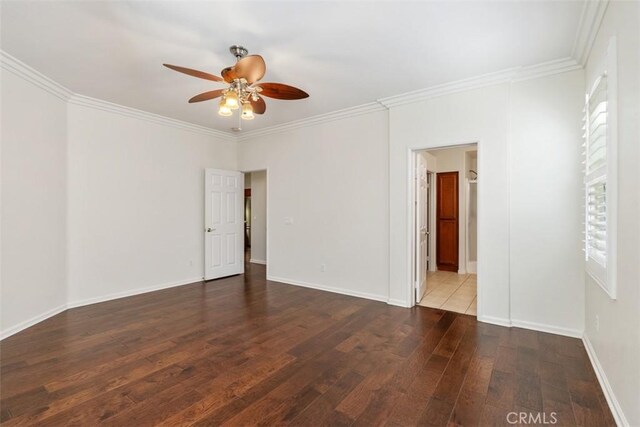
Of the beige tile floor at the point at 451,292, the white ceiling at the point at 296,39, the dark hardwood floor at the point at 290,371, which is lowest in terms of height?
the dark hardwood floor at the point at 290,371

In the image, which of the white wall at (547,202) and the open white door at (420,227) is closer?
the white wall at (547,202)

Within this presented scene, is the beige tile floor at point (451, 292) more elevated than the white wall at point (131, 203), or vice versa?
the white wall at point (131, 203)

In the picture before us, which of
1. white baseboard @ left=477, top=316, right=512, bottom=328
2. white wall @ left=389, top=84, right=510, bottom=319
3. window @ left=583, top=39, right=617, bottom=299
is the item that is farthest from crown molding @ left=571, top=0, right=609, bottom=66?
white baseboard @ left=477, top=316, right=512, bottom=328

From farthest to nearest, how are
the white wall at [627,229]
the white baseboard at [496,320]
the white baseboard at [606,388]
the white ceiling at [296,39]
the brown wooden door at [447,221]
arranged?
the brown wooden door at [447,221] → the white baseboard at [496,320] → the white ceiling at [296,39] → the white baseboard at [606,388] → the white wall at [627,229]

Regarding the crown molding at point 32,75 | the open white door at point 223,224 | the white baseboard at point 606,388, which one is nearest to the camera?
the white baseboard at point 606,388

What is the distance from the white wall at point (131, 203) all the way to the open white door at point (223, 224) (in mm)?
181

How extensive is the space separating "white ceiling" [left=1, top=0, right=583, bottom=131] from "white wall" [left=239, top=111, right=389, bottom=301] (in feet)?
3.28

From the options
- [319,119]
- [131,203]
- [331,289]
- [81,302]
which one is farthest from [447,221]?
[81,302]

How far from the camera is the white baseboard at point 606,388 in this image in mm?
1816

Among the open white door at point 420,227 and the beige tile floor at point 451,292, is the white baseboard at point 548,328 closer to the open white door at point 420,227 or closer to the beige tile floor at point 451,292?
the beige tile floor at point 451,292

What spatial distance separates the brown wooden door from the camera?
21.2ft

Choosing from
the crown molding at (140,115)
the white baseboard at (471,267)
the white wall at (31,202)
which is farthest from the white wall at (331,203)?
the white wall at (31,202)

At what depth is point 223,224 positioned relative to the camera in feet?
19.0

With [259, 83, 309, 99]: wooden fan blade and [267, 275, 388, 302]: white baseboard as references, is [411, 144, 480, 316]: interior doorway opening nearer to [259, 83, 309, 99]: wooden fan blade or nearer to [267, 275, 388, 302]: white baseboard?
[267, 275, 388, 302]: white baseboard
